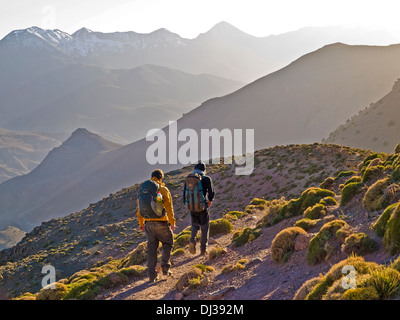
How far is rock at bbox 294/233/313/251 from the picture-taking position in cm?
962

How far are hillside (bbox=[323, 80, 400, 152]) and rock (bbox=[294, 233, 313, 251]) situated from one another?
4109 centimetres

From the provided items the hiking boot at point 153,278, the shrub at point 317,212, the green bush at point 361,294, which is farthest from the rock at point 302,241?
the green bush at point 361,294

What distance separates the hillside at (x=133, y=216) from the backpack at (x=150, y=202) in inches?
449

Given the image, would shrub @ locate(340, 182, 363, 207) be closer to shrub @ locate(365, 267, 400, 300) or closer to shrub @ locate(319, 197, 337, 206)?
shrub @ locate(319, 197, 337, 206)

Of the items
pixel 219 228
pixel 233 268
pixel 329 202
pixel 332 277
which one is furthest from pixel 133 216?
pixel 332 277

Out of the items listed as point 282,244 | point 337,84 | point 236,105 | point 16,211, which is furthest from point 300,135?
point 16,211

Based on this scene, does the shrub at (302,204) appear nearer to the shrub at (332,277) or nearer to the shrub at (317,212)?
the shrub at (317,212)

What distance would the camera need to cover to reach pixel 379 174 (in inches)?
546

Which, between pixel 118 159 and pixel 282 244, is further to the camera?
pixel 118 159

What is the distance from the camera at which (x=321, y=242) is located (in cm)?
883

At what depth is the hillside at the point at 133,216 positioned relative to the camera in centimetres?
2855

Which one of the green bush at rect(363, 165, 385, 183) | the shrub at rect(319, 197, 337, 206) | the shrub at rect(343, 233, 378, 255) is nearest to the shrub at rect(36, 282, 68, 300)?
the shrub at rect(343, 233, 378, 255)
